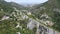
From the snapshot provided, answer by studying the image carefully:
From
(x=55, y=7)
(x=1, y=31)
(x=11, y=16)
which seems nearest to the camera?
(x=1, y=31)

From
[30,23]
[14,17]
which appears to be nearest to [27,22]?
[30,23]

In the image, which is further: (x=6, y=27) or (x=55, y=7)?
Result: (x=55, y=7)

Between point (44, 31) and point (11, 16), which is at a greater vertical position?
point (11, 16)

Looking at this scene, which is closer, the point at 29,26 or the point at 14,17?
the point at 29,26

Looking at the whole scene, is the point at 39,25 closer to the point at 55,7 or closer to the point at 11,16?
the point at 11,16

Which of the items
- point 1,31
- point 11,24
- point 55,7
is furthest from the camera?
point 55,7

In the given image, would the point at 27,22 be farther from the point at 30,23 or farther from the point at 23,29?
the point at 23,29

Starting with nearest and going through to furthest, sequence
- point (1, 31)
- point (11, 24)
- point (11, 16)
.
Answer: point (1, 31), point (11, 24), point (11, 16)

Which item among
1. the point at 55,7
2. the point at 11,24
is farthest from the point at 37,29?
the point at 55,7

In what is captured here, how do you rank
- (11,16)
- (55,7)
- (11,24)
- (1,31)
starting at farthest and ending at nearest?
1. (55,7)
2. (11,16)
3. (11,24)
4. (1,31)
